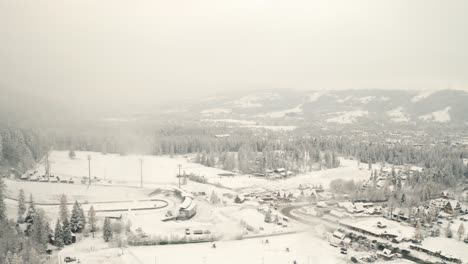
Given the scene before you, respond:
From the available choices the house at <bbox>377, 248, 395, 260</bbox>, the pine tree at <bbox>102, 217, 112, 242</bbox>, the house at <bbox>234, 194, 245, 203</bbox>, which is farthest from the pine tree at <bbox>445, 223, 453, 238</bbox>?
the pine tree at <bbox>102, 217, 112, 242</bbox>

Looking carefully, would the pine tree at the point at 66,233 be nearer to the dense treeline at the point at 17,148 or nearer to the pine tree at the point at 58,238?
the pine tree at the point at 58,238

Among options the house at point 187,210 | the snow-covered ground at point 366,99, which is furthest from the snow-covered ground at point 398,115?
the house at point 187,210

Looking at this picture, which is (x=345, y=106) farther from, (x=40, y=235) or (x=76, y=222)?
(x=40, y=235)

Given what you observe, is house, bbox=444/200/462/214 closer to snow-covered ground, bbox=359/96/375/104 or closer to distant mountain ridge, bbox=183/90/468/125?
distant mountain ridge, bbox=183/90/468/125

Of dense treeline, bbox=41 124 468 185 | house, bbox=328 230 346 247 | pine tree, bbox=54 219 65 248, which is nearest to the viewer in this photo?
pine tree, bbox=54 219 65 248

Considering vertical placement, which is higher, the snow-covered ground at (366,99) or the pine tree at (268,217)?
the snow-covered ground at (366,99)

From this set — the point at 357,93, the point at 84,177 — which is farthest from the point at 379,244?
the point at 357,93

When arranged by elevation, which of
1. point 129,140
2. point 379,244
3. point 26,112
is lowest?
point 379,244

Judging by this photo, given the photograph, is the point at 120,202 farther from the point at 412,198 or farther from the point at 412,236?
the point at 412,198
